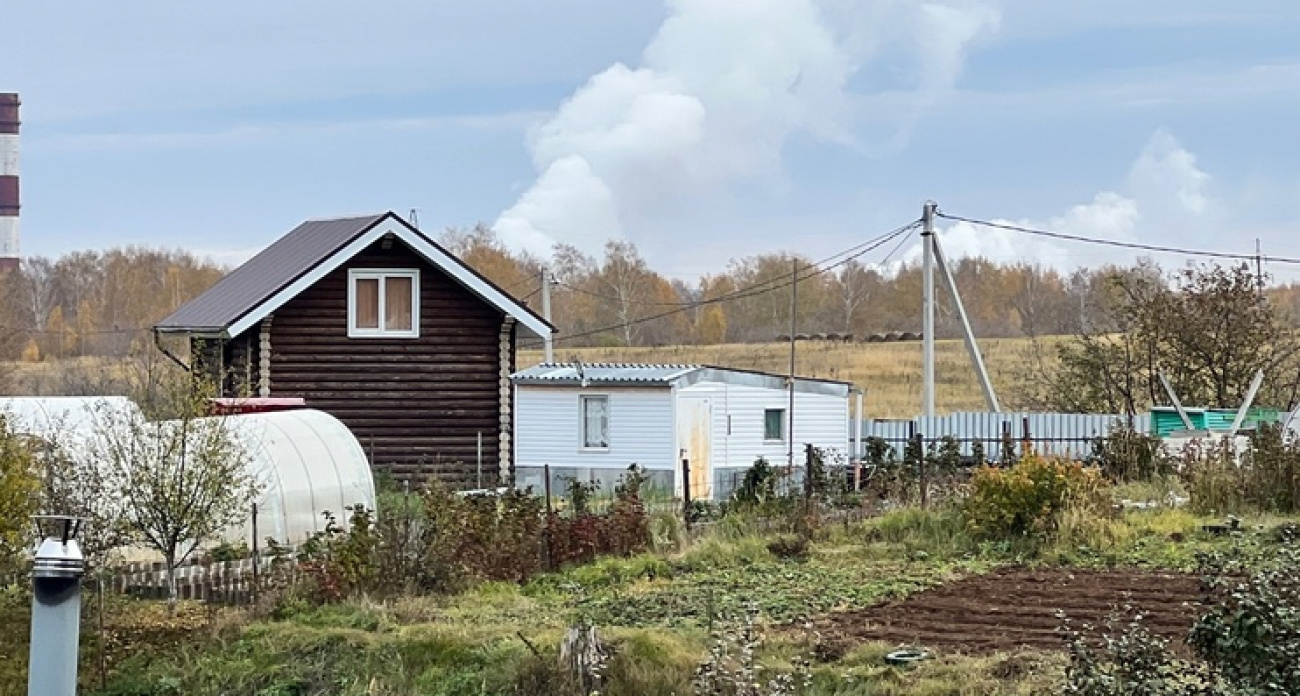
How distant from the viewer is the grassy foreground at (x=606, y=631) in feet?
34.3

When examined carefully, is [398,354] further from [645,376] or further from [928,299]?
[928,299]

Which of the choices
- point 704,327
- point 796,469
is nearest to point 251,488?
point 796,469

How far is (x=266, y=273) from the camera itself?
25672mm

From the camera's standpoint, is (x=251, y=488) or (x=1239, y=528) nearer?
(x=251, y=488)

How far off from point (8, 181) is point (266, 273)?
197 ft

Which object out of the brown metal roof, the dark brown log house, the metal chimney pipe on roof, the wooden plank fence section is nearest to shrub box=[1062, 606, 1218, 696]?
the metal chimney pipe on roof

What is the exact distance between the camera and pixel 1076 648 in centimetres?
763

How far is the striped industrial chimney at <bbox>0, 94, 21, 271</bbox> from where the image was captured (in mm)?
77750

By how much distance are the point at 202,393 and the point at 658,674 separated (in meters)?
6.00

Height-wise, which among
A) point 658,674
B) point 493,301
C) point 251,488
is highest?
point 493,301

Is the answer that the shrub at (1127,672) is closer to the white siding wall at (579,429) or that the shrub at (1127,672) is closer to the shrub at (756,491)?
the shrub at (756,491)

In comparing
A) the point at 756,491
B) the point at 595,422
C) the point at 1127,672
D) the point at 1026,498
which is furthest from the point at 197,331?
the point at 1127,672

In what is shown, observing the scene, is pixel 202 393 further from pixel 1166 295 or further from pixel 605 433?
pixel 1166 295

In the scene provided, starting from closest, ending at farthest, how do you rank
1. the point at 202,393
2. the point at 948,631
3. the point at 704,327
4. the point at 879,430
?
Answer: the point at 948,631 < the point at 202,393 < the point at 879,430 < the point at 704,327
